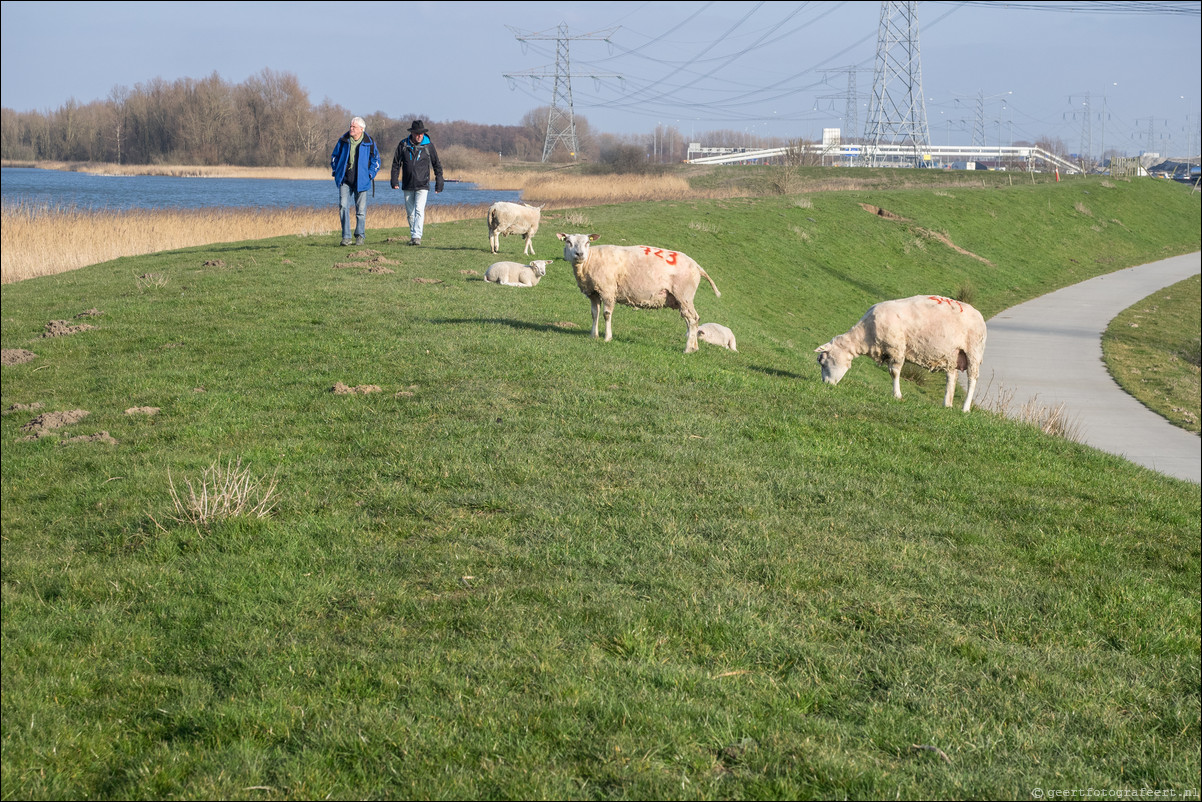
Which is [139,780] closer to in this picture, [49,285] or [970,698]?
[970,698]

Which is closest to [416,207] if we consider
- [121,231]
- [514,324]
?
[514,324]

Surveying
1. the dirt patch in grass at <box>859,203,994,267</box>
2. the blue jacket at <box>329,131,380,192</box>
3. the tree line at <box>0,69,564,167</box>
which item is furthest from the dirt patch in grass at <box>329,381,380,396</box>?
the tree line at <box>0,69,564,167</box>

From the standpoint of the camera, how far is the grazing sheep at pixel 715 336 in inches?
633

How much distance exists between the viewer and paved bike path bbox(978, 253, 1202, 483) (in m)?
16.4

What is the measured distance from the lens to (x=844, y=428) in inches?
414

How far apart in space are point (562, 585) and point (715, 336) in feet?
35.0

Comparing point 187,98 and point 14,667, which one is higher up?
point 187,98

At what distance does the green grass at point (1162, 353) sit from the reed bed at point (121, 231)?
2036 centimetres

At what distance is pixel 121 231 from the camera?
26.9m

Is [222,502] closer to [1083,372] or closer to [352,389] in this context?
[352,389]

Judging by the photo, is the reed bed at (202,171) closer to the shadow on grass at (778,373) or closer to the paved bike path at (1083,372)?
the paved bike path at (1083,372)

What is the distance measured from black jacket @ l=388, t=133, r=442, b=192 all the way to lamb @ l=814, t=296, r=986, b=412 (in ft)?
34.4

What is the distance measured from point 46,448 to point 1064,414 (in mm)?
16552

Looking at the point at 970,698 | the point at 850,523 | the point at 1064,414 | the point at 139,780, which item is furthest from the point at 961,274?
the point at 139,780
